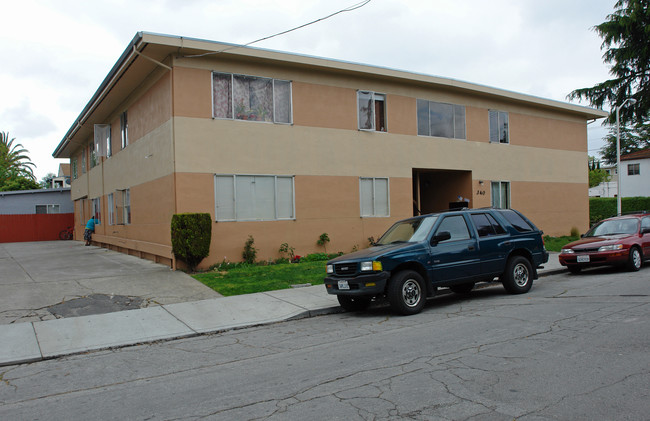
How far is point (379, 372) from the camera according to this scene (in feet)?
17.9

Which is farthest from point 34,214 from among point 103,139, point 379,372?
point 379,372

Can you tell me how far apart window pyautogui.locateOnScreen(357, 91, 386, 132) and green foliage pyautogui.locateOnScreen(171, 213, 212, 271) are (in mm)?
6938

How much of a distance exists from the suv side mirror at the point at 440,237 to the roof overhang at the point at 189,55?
28.7 feet

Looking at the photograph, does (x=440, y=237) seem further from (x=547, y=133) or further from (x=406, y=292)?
(x=547, y=133)

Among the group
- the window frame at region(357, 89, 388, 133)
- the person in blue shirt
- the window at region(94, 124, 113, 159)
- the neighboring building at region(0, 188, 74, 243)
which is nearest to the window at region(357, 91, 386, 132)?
the window frame at region(357, 89, 388, 133)

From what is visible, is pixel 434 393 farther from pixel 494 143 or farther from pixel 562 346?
pixel 494 143

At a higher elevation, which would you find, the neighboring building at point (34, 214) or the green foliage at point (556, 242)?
the neighboring building at point (34, 214)

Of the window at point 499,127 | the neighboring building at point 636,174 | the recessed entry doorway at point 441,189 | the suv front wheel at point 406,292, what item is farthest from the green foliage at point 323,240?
the neighboring building at point 636,174

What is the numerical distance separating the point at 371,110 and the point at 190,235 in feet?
26.8

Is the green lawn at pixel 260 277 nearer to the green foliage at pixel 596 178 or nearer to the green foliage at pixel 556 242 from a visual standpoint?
the green foliage at pixel 556 242

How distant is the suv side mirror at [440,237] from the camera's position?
921 cm

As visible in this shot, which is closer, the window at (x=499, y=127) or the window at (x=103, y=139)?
the window at (x=499, y=127)

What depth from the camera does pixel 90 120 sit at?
23.0 meters

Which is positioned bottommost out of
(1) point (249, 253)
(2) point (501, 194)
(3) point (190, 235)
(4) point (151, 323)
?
(4) point (151, 323)
